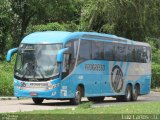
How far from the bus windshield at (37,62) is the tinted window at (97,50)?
3.07m

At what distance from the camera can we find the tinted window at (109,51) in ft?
90.9

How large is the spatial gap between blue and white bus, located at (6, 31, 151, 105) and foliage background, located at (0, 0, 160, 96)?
6.43 metres

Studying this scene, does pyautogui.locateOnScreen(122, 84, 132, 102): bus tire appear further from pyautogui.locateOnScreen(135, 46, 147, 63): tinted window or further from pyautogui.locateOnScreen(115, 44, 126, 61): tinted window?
pyautogui.locateOnScreen(115, 44, 126, 61): tinted window

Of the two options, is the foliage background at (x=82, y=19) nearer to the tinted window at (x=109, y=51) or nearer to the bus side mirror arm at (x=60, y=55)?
the tinted window at (x=109, y=51)

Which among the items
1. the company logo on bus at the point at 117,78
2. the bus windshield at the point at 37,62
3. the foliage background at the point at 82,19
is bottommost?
the company logo on bus at the point at 117,78

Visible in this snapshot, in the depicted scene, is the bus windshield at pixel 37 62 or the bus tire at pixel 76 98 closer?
the bus windshield at pixel 37 62

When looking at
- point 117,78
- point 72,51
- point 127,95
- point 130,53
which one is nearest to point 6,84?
→ point 117,78

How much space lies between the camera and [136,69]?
104ft

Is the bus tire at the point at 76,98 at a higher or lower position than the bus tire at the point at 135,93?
higher

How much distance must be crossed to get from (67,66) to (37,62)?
142cm

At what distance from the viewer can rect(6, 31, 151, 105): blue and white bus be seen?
23.7 metres

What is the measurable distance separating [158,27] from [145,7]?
308cm

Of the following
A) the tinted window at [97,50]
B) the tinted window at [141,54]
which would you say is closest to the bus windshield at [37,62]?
the tinted window at [97,50]

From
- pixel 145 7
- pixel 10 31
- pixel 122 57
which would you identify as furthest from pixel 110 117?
pixel 10 31
